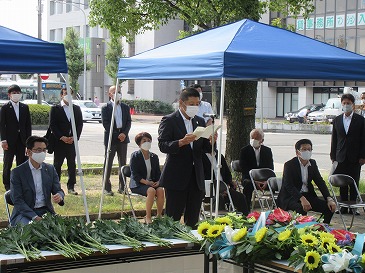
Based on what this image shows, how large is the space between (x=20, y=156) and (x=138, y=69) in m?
4.01

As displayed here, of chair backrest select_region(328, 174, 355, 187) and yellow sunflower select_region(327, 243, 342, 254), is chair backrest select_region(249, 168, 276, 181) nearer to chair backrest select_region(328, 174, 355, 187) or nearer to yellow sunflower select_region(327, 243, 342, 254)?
chair backrest select_region(328, 174, 355, 187)

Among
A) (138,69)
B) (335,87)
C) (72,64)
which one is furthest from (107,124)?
(72,64)

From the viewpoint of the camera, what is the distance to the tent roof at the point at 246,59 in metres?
8.36

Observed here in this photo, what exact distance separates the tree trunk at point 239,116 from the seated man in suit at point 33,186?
676cm

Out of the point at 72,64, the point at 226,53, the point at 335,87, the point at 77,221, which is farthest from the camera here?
the point at 72,64

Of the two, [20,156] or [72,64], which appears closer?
[20,156]

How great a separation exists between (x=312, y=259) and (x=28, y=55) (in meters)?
4.10

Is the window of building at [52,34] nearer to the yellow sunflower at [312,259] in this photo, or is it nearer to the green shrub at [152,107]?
the green shrub at [152,107]

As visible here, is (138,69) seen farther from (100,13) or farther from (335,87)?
(335,87)

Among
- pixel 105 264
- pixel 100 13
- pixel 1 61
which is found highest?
pixel 100 13

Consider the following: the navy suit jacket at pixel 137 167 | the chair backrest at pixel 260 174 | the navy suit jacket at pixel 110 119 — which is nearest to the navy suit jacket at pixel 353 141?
the chair backrest at pixel 260 174

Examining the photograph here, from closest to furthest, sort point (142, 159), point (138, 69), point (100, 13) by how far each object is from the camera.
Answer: point (138, 69) → point (142, 159) → point (100, 13)

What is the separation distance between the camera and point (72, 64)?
6731 centimetres

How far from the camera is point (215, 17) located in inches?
591
